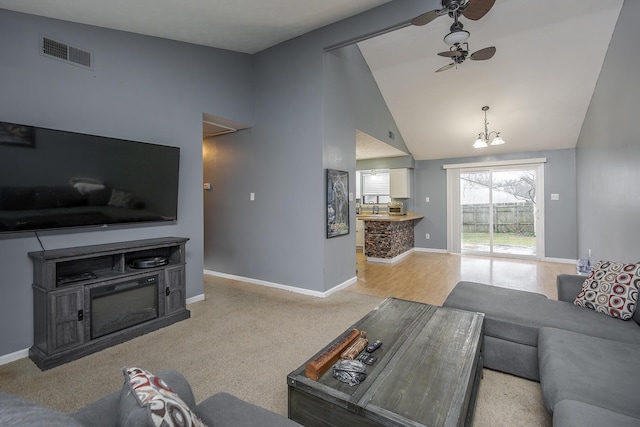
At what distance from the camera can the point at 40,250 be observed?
2621 millimetres

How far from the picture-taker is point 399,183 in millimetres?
7555

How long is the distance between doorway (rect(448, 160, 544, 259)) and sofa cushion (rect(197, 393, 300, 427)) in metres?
7.07

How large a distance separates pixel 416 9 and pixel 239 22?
1.86 m

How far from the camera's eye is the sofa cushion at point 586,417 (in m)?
1.15

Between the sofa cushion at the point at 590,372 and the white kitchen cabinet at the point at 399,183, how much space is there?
574 cm

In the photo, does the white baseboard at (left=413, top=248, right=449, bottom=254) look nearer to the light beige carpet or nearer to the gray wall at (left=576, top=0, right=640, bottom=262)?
the gray wall at (left=576, top=0, right=640, bottom=262)

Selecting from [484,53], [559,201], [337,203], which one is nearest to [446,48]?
[484,53]

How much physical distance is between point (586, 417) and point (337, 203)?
3.31m

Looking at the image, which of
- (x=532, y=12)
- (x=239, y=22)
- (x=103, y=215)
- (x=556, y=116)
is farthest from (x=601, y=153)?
(x=103, y=215)

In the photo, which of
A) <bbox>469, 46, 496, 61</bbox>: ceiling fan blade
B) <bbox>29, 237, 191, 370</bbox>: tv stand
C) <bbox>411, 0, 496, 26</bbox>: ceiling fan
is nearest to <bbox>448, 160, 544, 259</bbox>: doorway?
<bbox>469, 46, 496, 61</bbox>: ceiling fan blade

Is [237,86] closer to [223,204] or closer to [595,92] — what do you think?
[223,204]

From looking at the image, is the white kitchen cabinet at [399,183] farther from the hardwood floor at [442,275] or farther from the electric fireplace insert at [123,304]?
the electric fireplace insert at [123,304]

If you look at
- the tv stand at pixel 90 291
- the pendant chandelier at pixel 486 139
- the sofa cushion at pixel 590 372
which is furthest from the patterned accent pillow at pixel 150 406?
the pendant chandelier at pixel 486 139

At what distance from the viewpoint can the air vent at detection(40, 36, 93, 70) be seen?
8.68 feet
